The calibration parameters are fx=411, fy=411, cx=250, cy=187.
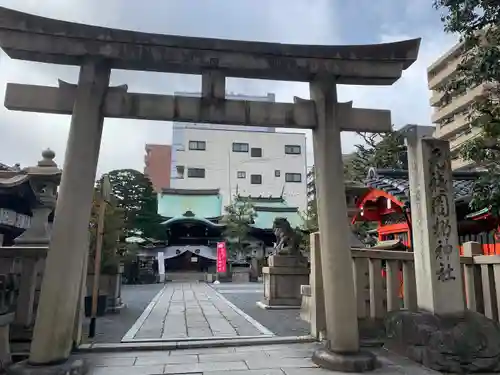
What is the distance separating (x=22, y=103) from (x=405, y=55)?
5106 mm

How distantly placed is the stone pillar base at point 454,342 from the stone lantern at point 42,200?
240 inches

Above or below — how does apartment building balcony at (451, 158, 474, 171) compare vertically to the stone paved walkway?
above

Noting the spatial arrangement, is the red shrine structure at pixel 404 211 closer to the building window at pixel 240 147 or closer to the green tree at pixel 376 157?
the green tree at pixel 376 157

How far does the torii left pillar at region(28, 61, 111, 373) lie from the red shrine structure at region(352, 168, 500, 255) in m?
6.24

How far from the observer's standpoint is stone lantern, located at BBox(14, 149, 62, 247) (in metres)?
7.28

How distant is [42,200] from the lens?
7.67m

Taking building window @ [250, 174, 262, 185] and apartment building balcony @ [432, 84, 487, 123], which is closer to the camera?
apartment building balcony @ [432, 84, 487, 123]

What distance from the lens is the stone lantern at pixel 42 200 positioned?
7.28 m

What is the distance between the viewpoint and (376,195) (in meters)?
12.7

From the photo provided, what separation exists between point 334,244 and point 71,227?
3206mm

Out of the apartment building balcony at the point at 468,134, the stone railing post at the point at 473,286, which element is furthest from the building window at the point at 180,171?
the stone railing post at the point at 473,286

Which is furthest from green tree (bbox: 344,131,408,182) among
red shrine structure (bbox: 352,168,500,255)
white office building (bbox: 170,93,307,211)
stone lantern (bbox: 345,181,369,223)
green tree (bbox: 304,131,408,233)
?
white office building (bbox: 170,93,307,211)

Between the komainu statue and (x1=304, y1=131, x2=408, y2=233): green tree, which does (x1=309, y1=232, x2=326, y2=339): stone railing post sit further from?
(x1=304, y1=131, x2=408, y2=233): green tree

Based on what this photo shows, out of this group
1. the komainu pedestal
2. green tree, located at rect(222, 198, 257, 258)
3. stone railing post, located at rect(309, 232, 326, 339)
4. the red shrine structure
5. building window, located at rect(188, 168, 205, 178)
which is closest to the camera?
stone railing post, located at rect(309, 232, 326, 339)
